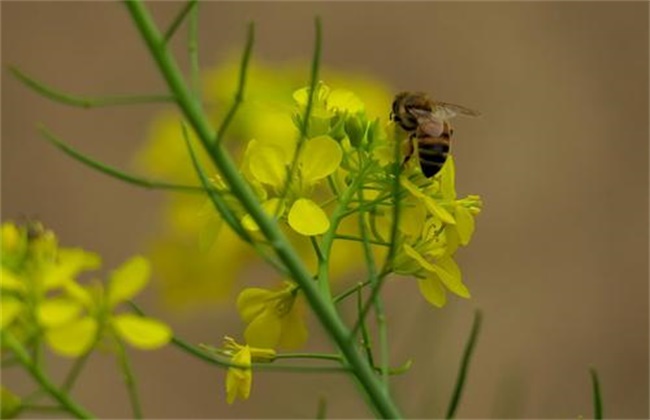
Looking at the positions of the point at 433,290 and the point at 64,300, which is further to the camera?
the point at 433,290

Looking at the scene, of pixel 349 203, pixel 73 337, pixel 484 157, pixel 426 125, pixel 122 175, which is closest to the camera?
pixel 73 337

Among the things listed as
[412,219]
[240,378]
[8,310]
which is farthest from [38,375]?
[412,219]

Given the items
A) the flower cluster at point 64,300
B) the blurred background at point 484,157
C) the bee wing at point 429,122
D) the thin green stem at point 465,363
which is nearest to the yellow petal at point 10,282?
the flower cluster at point 64,300

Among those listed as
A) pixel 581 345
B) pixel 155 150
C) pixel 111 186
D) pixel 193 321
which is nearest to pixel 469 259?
pixel 581 345

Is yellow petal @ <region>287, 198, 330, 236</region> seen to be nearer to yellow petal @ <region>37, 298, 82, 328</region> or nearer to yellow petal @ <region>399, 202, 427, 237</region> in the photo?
yellow petal @ <region>399, 202, 427, 237</region>

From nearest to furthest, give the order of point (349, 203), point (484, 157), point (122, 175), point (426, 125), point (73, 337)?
point (73, 337), point (122, 175), point (349, 203), point (426, 125), point (484, 157)

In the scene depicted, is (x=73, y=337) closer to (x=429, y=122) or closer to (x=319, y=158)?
(x=319, y=158)

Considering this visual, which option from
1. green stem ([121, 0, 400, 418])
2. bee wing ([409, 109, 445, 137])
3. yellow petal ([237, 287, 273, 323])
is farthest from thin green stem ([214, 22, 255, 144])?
bee wing ([409, 109, 445, 137])
